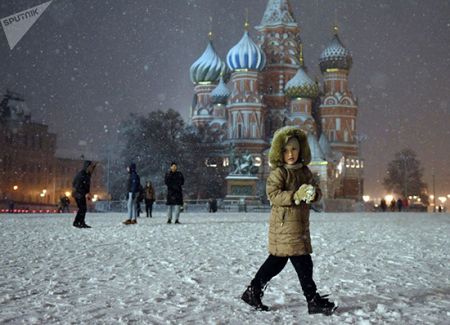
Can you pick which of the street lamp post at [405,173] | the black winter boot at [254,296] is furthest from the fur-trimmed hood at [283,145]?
the street lamp post at [405,173]

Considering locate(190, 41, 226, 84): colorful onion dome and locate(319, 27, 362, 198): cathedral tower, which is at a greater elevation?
locate(190, 41, 226, 84): colorful onion dome

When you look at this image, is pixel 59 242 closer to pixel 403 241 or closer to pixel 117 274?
pixel 117 274

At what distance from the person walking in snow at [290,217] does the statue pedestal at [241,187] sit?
34440 mm

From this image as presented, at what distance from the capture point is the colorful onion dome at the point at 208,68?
6956 centimetres

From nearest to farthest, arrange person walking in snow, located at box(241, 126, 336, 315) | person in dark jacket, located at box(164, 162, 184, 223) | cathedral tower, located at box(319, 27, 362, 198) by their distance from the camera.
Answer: person walking in snow, located at box(241, 126, 336, 315), person in dark jacket, located at box(164, 162, 184, 223), cathedral tower, located at box(319, 27, 362, 198)

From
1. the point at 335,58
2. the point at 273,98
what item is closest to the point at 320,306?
the point at 273,98

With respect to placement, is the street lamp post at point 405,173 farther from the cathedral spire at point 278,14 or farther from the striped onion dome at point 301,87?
the cathedral spire at point 278,14

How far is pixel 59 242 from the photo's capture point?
9484 millimetres

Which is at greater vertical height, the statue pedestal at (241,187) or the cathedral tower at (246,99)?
the cathedral tower at (246,99)

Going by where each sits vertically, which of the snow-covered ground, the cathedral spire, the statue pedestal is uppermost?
the cathedral spire

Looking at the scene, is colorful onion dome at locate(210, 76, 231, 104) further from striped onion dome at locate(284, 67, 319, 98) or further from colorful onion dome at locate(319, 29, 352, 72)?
colorful onion dome at locate(319, 29, 352, 72)

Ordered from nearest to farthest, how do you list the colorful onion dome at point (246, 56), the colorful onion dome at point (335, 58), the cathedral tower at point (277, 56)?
the colorful onion dome at point (246, 56)
the cathedral tower at point (277, 56)
the colorful onion dome at point (335, 58)

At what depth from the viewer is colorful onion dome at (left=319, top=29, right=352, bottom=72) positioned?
6706 cm

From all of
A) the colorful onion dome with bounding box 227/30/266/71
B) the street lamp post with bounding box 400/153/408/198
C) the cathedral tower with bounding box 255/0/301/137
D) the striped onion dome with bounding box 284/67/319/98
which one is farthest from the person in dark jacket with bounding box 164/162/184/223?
the street lamp post with bounding box 400/153/408/198
